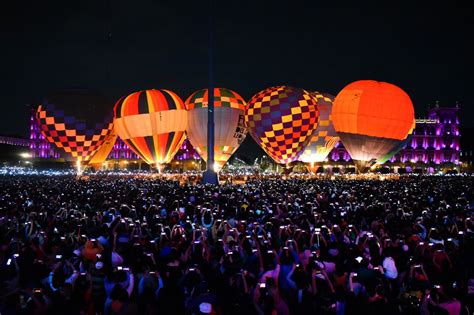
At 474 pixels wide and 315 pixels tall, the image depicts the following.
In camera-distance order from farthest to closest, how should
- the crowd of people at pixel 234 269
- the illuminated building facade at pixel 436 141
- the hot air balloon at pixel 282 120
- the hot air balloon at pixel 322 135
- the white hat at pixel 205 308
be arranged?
the illuminated building facade at pixel 436 141 → the hot air balloon at pixel 322 135 → the hot air balloon at pixel 282 120 → the crowd of people at pixel 234 269 → the white hat at pixel 205 308

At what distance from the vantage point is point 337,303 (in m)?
5.60

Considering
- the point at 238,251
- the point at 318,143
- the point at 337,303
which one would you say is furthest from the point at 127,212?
A: the point at 318,143

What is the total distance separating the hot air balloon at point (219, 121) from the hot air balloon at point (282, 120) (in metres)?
1.59

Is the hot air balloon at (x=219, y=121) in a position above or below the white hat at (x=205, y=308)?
above

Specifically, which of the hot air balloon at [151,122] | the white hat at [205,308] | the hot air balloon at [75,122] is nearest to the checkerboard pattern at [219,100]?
the hot air balloon at [151,122]

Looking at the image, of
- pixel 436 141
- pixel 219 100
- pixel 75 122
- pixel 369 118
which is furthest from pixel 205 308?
pixel 436 141

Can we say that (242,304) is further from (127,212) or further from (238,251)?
(127,212)

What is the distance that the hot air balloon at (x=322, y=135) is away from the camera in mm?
44625

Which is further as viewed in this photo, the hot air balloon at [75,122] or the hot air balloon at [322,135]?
the hot air balloon at [322,135]

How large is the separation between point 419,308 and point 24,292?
4.99 m

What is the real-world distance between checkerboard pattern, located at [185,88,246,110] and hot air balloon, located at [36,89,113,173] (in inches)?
277

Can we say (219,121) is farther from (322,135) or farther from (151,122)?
(322,135)

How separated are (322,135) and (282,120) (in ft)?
35.0

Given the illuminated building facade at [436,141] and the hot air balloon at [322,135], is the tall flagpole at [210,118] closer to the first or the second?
the hot air balloon at [322,135]
